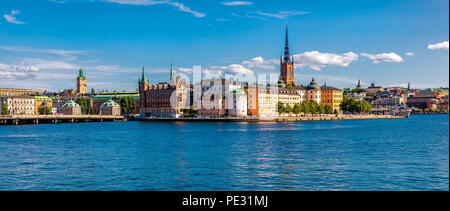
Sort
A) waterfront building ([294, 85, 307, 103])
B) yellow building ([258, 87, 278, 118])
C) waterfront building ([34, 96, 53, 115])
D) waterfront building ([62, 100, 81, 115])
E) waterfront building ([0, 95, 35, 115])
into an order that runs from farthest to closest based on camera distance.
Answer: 1. waterfront building ([34, 96, 53, 115])
2. waterfront building ([294, 85, 307, 103])
3. waterfront building ([62, 100, 81, 115])
4. waterfront building ([0, 95, 35, 115])
5. yellow building ([258, 87, 278, 118])

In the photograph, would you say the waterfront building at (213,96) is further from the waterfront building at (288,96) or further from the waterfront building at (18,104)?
the waterfront building at (18,104)

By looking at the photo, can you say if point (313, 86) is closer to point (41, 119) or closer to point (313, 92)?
point (313, 92)

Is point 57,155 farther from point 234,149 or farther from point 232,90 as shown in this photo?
point 232,90

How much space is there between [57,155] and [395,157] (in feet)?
73.5

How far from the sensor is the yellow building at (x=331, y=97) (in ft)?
438

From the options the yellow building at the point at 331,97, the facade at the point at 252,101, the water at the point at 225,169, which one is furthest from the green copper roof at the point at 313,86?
the water at the point at 225,169

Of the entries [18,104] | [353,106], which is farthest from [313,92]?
[18,104]

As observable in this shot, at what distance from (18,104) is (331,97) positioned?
91.6m

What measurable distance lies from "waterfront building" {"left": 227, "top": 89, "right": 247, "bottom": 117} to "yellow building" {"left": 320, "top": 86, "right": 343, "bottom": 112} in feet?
129

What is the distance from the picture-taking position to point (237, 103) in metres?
104

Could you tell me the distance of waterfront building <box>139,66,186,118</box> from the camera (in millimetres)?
118125

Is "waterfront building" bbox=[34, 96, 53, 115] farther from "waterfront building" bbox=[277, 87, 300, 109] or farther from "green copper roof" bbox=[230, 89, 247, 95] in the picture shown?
"waterfront building" bbox=[277, 87, 300, 109]

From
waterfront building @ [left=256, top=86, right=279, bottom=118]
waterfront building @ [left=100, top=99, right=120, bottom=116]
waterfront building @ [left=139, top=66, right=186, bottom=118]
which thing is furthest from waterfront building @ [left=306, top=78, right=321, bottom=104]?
waterfront building @ [left=100, top=99, right=120, bottom=116]
